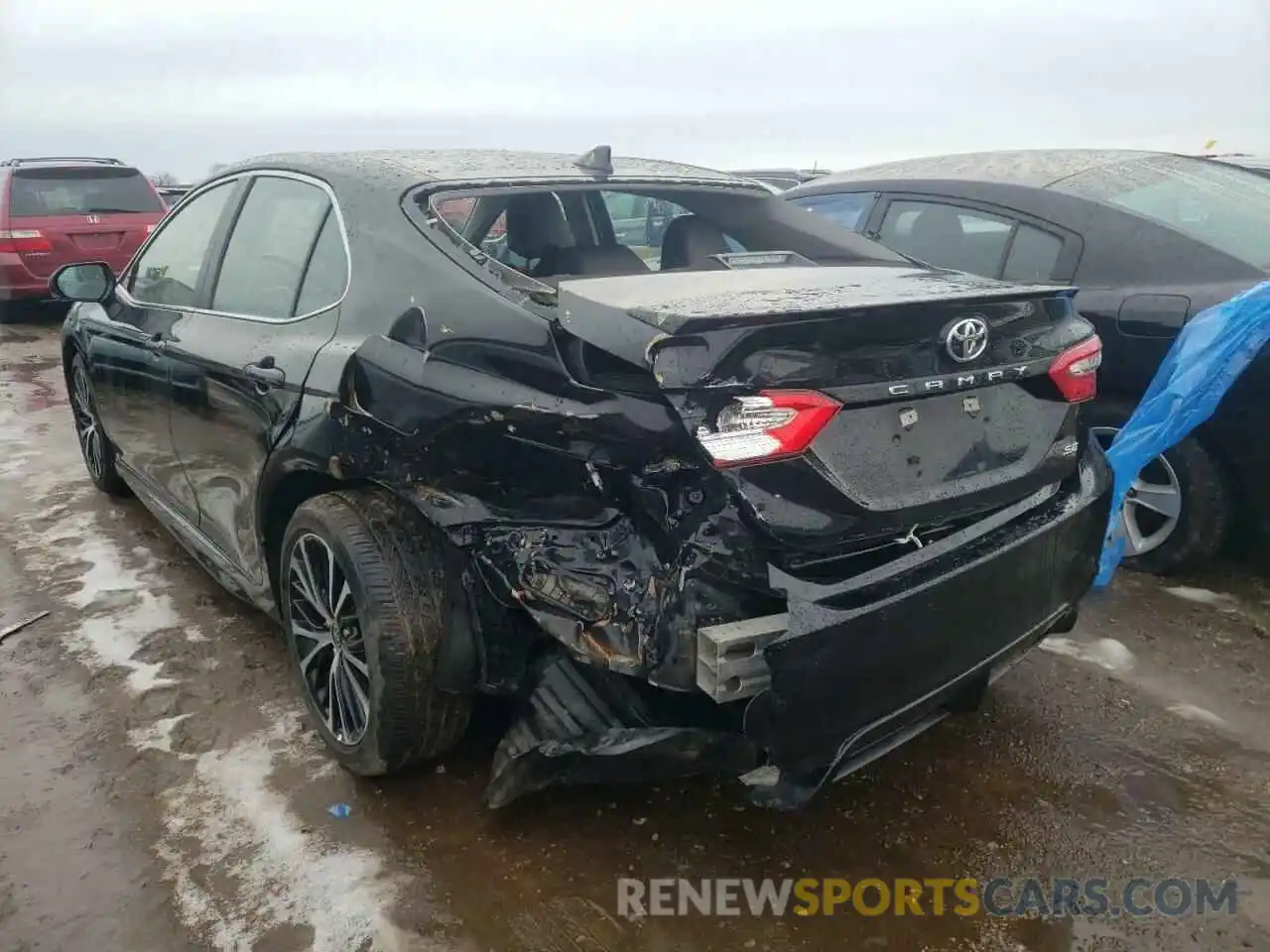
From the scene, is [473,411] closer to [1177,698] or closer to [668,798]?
[668,798]

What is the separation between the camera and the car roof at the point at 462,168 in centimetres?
285

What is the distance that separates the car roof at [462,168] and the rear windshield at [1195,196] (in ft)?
5.76

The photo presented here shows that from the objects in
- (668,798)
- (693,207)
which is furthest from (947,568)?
(693,207)

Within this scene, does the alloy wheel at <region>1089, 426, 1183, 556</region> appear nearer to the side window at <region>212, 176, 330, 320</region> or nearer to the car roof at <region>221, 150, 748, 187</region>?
the car roof at <region>221, 150, 748, 187</region>

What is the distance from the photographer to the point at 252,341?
3.05m

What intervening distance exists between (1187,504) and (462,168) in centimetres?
306

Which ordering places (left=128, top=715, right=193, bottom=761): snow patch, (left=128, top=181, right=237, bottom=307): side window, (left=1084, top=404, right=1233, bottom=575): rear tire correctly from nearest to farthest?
(left=128, top=715, right=193, bottom=761): snow patch → (left=128, top=181, right=237, bottom=307): side window → (left=1084, top=404, right=1233, bottom=575): rear tire

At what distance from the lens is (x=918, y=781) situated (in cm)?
275

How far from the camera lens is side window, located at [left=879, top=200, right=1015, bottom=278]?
14.3 ft

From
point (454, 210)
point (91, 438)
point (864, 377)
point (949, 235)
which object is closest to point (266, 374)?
point (454, 210)

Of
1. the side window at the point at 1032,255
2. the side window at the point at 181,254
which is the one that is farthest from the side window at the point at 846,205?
the side window at the point at 181,254

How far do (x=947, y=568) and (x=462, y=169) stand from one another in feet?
5.98

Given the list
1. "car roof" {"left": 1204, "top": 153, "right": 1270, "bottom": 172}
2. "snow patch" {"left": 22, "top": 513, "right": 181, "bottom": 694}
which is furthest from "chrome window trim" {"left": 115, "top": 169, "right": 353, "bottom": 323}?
"car roof" {"left": 1204, "top": 153, "right": 1270, "bottom": 172}

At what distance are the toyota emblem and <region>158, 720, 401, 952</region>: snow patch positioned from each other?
1.83 m
